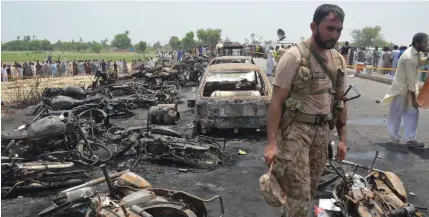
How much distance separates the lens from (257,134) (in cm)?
846

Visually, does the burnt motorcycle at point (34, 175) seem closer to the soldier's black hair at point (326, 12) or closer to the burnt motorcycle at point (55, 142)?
the burnt motorcycle at point (55, 142)

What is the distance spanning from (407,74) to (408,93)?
0.38m

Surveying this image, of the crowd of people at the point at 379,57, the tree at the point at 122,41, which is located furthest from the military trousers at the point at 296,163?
the tree at the point at 122,41

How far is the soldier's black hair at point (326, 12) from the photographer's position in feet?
9.63

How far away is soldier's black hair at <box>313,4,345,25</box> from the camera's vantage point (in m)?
2.93

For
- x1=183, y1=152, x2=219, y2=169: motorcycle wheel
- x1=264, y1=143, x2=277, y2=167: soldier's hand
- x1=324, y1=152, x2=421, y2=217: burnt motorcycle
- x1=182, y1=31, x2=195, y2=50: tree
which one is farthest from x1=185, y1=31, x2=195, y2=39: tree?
x1=264, y1=143, x2=277, y2=167: soldier's hand

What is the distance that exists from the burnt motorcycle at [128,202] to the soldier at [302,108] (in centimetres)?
89

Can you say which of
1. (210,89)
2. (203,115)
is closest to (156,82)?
(210,89)

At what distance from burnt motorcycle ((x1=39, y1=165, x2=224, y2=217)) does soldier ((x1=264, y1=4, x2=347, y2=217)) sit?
0.89 m

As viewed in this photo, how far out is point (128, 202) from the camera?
140 inches

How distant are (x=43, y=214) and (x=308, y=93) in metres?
3.16

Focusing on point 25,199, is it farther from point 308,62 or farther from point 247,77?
point 247,77

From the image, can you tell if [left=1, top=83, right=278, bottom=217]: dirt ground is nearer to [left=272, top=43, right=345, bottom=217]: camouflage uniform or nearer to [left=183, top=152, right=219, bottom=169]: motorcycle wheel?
[left=183, top=152, right=219, bottom=169]: motorcycle wheel

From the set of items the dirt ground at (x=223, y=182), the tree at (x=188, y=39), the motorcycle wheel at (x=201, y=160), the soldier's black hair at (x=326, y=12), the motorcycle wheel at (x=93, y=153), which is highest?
the tree at (x=188, y=39)
